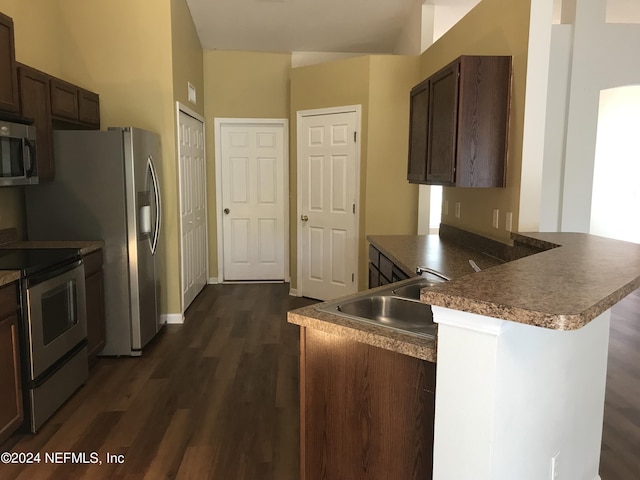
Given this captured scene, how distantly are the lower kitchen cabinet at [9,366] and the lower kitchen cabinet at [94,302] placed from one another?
0.86 meters

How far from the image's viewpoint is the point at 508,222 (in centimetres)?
294

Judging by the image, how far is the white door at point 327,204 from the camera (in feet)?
17.0

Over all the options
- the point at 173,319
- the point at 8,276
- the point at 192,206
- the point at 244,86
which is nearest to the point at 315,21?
the point at 244,86

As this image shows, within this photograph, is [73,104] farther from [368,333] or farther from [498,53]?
[368,333]

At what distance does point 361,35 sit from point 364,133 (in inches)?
60.0

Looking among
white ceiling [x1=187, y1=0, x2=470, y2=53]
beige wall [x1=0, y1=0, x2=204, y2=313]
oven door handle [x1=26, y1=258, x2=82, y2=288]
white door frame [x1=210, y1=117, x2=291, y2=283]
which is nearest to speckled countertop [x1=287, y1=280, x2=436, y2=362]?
oven door handle [x1=26, y1=258, x2=82, y2=288]

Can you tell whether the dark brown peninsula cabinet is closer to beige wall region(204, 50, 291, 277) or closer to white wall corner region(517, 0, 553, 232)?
white wall corner region(517, 0, 553, 232)

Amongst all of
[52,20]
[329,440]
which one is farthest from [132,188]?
[329,440]

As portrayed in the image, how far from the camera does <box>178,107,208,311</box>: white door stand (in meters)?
4.89

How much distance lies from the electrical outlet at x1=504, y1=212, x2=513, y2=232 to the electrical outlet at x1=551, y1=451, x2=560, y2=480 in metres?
1.53

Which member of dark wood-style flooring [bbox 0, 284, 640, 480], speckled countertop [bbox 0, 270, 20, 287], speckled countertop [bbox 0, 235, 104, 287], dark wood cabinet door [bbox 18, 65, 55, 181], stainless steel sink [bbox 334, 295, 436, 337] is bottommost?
dark wood-style flooring [bbox 0, 284, 640, 480]

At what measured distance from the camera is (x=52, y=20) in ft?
13.8

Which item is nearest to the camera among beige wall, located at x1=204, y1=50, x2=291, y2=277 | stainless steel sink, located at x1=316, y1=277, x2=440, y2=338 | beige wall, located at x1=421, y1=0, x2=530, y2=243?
stainless steel sink, located at x1=316, y1=277, x2=440, y2=338

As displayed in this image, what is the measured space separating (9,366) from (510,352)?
240cm
